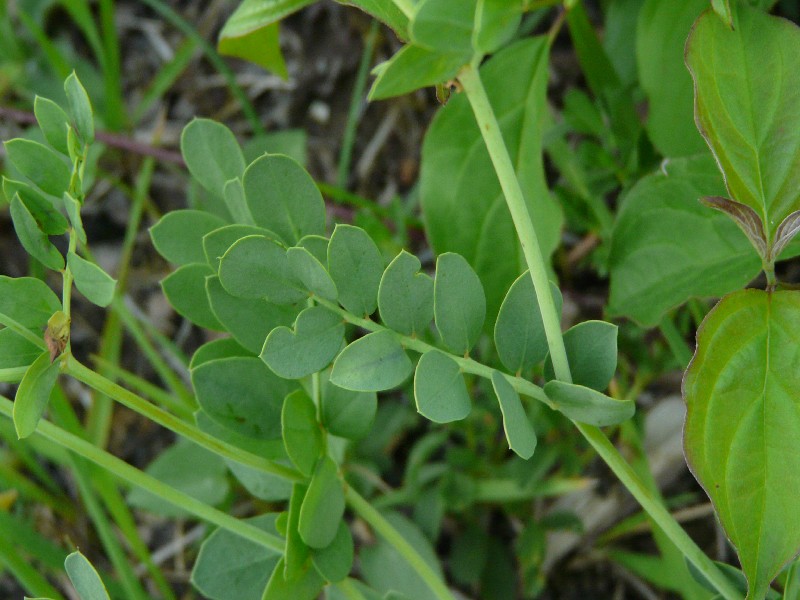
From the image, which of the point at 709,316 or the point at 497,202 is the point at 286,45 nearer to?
the point at 497,202

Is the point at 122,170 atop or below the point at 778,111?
below

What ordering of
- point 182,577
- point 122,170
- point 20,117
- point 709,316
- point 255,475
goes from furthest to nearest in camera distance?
point 122,170 < point 182,577 < point 20,117 < point 255,475 < point 709,316

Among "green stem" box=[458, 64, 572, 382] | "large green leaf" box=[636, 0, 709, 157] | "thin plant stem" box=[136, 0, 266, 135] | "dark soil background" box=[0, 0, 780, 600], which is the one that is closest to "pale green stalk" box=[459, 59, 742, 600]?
"green stem" box=[458, 64, 572, 382]

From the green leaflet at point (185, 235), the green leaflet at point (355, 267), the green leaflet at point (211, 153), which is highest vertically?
the green leaflet at point (211, 153)

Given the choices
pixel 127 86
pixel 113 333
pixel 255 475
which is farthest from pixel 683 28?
pixel 127 86

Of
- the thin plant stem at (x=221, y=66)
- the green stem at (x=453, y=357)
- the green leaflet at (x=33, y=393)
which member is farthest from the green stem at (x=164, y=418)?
the thin plant stem at (x=221, y=66)

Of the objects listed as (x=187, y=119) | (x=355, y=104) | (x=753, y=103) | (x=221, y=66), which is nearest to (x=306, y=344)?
(x=753, y=103)

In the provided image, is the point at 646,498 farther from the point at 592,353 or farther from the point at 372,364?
the point at 372,364

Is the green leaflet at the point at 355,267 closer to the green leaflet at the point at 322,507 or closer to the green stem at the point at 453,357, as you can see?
the green stem at the point at 453,357
